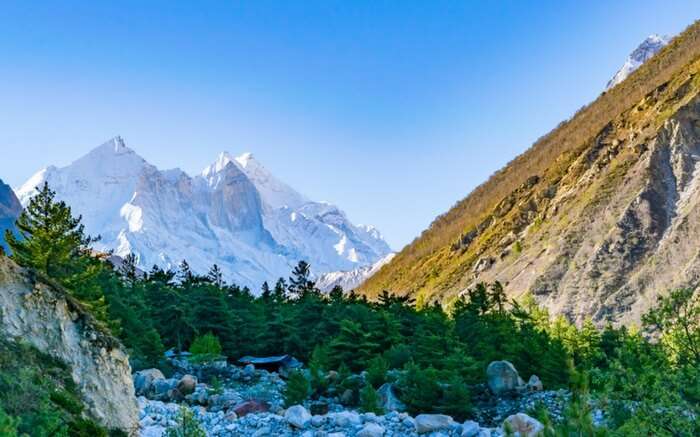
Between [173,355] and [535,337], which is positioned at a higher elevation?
[173,355]

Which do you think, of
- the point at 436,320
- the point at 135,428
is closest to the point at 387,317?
the point at 436,320

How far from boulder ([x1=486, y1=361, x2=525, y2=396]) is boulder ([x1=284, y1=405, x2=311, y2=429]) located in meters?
12.0

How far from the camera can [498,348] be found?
43719 millimetres

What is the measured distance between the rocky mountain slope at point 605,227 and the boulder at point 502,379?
46.0 metres

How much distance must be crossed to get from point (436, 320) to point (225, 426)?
23.0 meters

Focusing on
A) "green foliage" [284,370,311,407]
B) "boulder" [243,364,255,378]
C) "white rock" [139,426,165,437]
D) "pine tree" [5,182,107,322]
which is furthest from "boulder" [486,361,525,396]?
"pine tree" [5,182,107,322]

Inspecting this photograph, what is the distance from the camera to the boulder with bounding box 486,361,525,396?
110ft

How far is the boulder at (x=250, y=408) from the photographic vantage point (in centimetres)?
2997

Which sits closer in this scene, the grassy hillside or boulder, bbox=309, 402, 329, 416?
boulder, bbox=309, 402, 329, 416

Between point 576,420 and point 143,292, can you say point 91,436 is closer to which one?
point 576,420

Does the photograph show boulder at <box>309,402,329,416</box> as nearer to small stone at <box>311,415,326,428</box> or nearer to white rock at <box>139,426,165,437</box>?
small stone at <box>311,415,326,428</box>

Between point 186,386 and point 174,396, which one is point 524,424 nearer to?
point 174,396

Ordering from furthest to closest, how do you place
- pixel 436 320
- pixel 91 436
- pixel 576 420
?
pixel 436 320 < pixel 91 436 < pixel 576 420

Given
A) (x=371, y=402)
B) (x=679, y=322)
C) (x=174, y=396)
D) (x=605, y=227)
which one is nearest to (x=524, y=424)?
(x=679, y=322)
